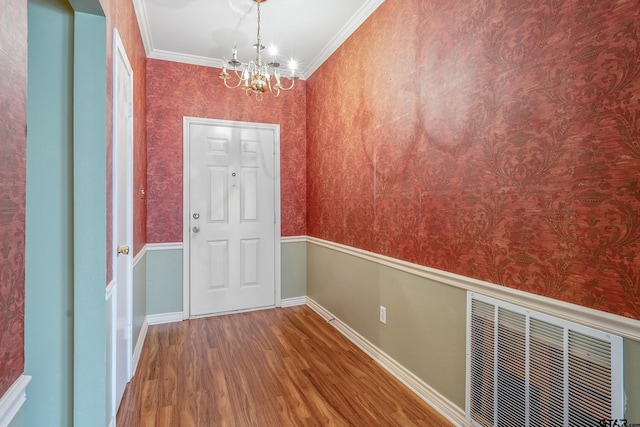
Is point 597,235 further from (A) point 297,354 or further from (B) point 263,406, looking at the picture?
(A) point 297,354

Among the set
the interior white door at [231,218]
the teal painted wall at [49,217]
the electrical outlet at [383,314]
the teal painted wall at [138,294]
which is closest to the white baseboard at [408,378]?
the electrical outlet at [383,314]

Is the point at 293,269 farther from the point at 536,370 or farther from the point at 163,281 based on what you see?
the point at 536,370

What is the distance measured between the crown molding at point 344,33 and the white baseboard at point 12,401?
2.81m

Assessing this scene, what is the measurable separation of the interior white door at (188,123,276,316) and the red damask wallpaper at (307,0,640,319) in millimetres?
1517

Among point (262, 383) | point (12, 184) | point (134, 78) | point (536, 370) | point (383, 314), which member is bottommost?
point (262, 383)

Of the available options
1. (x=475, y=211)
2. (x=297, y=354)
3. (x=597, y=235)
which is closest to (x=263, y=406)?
(x=297, y=354)

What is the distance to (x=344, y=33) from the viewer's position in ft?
9.67

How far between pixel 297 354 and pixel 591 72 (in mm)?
2480

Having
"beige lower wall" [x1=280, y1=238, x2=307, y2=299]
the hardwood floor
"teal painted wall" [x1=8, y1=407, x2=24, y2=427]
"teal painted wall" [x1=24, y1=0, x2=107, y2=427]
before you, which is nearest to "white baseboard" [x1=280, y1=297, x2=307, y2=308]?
"beige lower wall" [x1=280, y1=238, x2=307, y2=299]

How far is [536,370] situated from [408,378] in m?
0.96

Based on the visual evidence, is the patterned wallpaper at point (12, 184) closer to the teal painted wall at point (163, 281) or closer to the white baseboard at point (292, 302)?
the teal painted wall at point (163, 281)

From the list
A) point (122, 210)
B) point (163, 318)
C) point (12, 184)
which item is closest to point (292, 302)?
point (163, 318)

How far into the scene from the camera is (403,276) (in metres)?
2.26

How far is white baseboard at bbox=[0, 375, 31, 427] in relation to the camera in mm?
681
